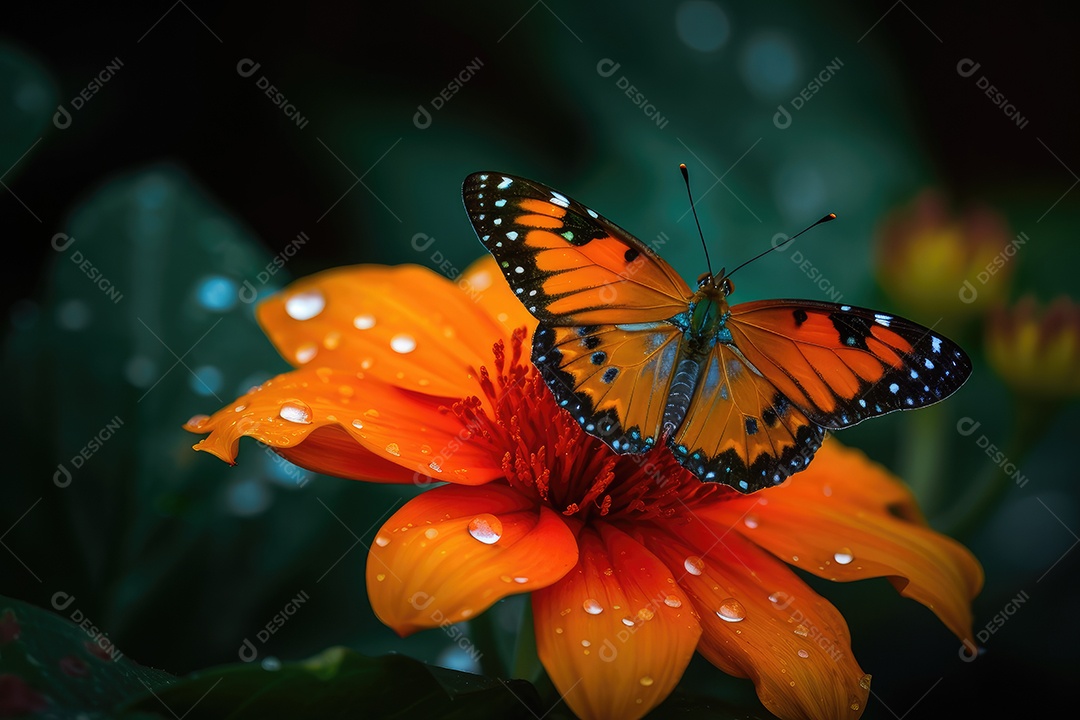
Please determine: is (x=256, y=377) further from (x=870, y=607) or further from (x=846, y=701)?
(x=870, y=607)

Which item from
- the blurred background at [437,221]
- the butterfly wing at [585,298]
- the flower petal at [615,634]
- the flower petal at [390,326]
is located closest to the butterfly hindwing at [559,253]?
the butterfly wing at [585,298]

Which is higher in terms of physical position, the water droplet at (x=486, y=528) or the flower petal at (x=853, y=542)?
the flower petal at (x=853, y=542)

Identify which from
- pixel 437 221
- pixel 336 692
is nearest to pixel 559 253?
pixel 336 692

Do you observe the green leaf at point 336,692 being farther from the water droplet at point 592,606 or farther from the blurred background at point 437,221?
the blurred background at point 437,221

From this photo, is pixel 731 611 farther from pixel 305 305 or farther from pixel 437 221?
pixel 437 221

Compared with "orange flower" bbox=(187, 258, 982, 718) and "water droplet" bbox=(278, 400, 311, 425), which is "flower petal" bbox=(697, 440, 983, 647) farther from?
"water droplet" bbox=(278, 400, 311, 425)

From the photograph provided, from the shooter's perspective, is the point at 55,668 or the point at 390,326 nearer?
the point at 55,668
